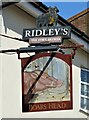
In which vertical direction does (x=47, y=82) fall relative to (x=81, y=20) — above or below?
below

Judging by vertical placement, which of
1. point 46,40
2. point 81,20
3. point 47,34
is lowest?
point 46,40

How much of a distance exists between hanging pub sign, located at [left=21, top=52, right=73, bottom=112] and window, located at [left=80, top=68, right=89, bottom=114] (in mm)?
4519

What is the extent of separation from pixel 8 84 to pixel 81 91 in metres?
3.28

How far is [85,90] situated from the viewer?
13.1 meters

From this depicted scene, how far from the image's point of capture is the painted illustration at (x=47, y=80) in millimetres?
8227

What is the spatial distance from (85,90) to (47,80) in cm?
484


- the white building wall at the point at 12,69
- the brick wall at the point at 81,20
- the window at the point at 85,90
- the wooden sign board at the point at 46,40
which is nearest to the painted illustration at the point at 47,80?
the wooden sign board at the point at 46,40

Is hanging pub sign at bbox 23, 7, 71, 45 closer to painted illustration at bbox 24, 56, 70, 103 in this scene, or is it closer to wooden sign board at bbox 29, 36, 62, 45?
wooden sign board at bbox 29, 36, 62, 45

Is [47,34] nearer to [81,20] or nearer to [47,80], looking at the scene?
[47,80]

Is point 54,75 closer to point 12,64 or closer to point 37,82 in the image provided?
point 37,82

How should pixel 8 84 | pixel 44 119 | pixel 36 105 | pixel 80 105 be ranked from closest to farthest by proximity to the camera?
pixel 36 105 < pixel 8 84 < pixel 44 119 < pixel 80 105

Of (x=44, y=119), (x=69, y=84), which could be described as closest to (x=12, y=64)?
(x=44, y=119)

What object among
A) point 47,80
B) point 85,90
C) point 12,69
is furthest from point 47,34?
point 85,90

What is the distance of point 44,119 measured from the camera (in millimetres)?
11125
